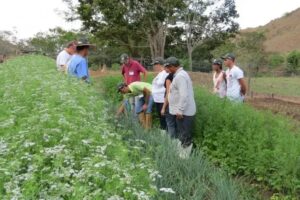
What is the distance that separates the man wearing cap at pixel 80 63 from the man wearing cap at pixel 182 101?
1.69 meters

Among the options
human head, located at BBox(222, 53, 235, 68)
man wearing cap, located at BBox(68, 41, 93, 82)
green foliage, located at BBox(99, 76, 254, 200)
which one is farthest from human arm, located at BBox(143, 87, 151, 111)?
green foliage, located at BBox(99, 76, 254, 200)

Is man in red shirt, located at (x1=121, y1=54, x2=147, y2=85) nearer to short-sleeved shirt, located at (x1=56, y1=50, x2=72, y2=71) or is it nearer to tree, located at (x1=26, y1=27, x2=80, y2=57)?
short-sleeved shirt, located at (x1=56, y1=50, x2=72, y2=71)

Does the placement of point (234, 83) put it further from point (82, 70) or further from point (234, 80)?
point (82, 70)

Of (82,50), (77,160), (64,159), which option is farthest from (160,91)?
(64,159)

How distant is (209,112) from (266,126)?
45.6 inches

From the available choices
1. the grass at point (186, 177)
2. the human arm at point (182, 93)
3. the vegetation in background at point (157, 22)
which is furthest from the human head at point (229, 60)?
the vegetation in background at point (157, 22)

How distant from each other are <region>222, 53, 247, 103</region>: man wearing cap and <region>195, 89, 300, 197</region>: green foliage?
471 mm

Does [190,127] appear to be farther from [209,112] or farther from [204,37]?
[204,37]

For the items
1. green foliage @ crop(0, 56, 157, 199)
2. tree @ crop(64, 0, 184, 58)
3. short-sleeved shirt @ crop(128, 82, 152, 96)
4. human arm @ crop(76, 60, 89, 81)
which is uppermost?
tree @ crop(64, 0, 184, 58)

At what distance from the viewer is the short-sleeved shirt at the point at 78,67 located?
810 cm

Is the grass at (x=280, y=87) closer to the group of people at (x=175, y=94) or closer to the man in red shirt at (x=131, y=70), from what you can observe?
the man in red shirt at (x=131, y=70)

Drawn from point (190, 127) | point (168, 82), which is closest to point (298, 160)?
point (190, 127)

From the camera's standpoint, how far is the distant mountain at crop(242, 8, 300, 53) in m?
79.5

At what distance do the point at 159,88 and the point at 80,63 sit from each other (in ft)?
4.34
